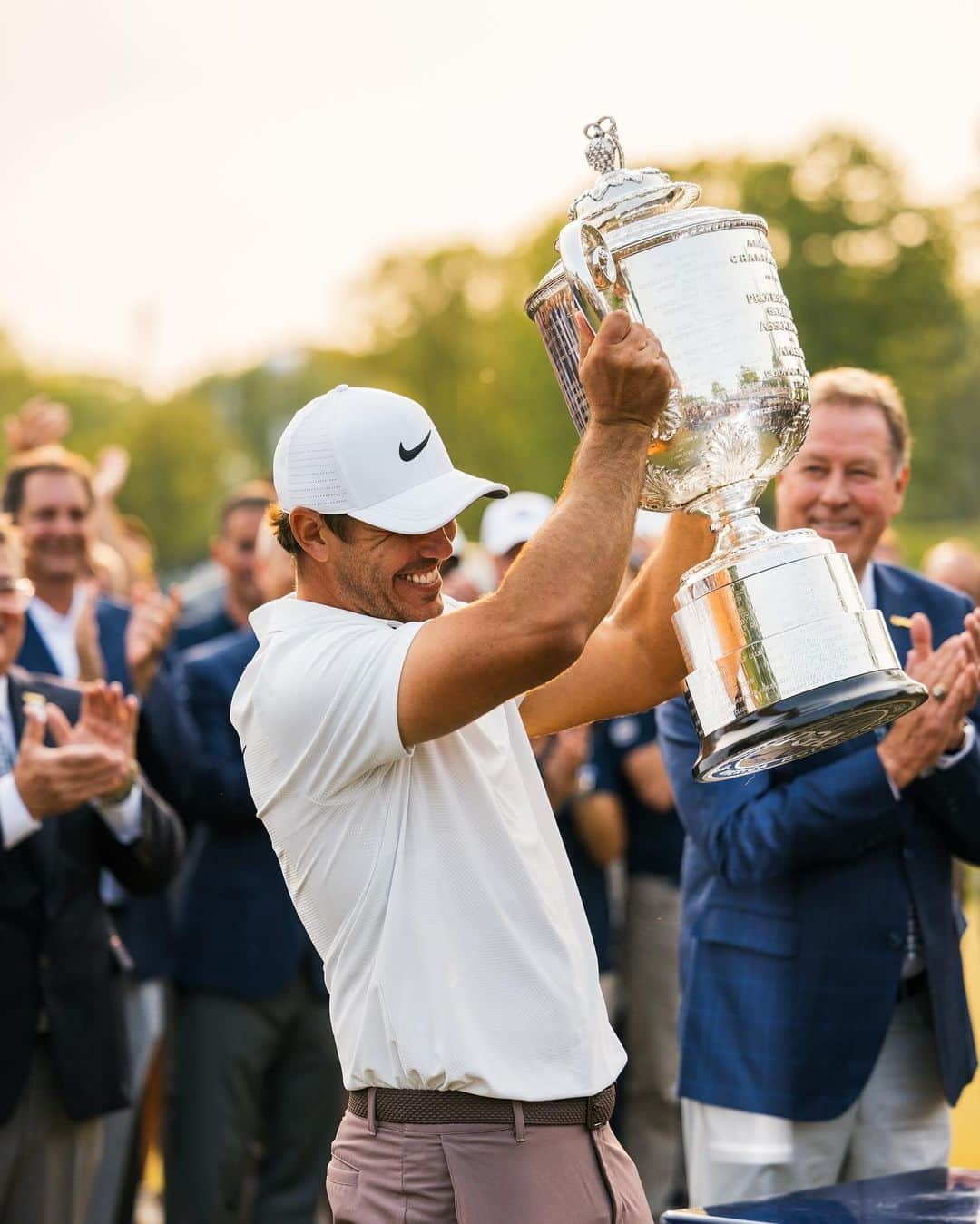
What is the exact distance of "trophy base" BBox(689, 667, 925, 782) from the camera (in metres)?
2.50

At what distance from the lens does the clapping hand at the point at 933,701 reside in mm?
3768

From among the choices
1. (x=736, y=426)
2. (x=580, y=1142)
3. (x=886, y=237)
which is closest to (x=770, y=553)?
(x=736, y=426)

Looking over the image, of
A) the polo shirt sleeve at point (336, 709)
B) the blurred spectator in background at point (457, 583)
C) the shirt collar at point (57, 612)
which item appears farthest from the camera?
the blurred spectator in background at point (457, 583)

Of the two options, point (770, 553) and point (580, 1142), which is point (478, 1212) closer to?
point (580, 1142)

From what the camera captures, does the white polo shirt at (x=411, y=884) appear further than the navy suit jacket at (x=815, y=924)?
No

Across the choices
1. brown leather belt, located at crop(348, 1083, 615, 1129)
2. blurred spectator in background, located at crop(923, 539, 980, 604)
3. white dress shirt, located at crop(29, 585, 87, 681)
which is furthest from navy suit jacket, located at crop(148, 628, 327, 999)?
blurred spectator in background, located at crop(923, 539, 980, 604)

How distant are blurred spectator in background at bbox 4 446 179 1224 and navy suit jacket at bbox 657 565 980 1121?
7.31 feet

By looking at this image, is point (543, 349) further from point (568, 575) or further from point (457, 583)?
point (568, 575)

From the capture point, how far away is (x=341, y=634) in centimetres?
276

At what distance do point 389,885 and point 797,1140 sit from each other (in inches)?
66.6

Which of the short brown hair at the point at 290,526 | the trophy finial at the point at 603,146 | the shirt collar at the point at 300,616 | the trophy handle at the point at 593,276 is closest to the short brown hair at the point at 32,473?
the short brown hair at the point at 290,526

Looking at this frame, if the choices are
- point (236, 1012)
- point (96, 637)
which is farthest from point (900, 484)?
point (96, 637)

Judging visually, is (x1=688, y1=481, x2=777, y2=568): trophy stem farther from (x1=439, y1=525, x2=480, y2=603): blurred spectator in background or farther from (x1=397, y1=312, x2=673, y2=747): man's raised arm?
(x1=439, y1=525, x2=480, y2=603): blurred spectator in background

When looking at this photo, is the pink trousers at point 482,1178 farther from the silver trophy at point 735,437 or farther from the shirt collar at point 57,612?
the shirt collar at point 57,612
